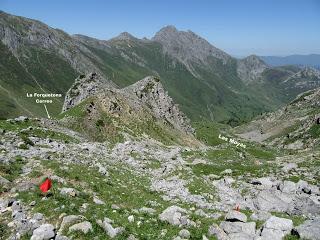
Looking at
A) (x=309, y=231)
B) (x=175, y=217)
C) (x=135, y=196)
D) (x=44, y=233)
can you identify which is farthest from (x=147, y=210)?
(x=309, y=231)

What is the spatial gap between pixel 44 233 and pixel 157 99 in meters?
114

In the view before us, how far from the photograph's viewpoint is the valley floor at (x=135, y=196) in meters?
22.1

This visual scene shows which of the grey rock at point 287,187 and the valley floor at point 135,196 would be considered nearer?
the valley floor at point 135,196

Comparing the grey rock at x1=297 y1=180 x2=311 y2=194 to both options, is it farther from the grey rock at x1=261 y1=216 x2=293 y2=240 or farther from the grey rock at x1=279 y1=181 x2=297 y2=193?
the grey rock at x1=261 y1=216 x2=293 y2=240

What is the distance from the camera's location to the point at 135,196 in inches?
1240

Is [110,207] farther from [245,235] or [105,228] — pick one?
[245,235]

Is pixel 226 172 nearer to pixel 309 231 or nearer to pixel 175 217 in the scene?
pixel 175 217

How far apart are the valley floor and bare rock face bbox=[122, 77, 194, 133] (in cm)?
6922

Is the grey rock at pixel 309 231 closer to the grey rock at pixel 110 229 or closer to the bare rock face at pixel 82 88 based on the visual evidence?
the grey rock at pixel 110 229

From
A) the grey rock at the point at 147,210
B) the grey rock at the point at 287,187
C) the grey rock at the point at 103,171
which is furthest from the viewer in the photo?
the grey rock at the point at 287,187

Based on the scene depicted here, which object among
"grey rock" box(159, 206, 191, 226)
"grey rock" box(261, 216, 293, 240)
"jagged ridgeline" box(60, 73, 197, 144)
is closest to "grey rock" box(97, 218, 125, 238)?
"grey rock" box(159, 206, 191, 226)

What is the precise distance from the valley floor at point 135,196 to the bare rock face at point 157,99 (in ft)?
227

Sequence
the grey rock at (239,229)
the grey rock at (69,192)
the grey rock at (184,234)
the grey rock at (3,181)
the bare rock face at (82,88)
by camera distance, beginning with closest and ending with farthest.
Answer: the grey rock at (184,234) < the grey rock at (239,229) < the grey rock at (69,192) < the grey rock at (3,181) < the bare rock face at (82,88)

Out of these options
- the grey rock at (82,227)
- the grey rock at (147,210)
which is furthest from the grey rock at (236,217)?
the grey rock at (82,227)
